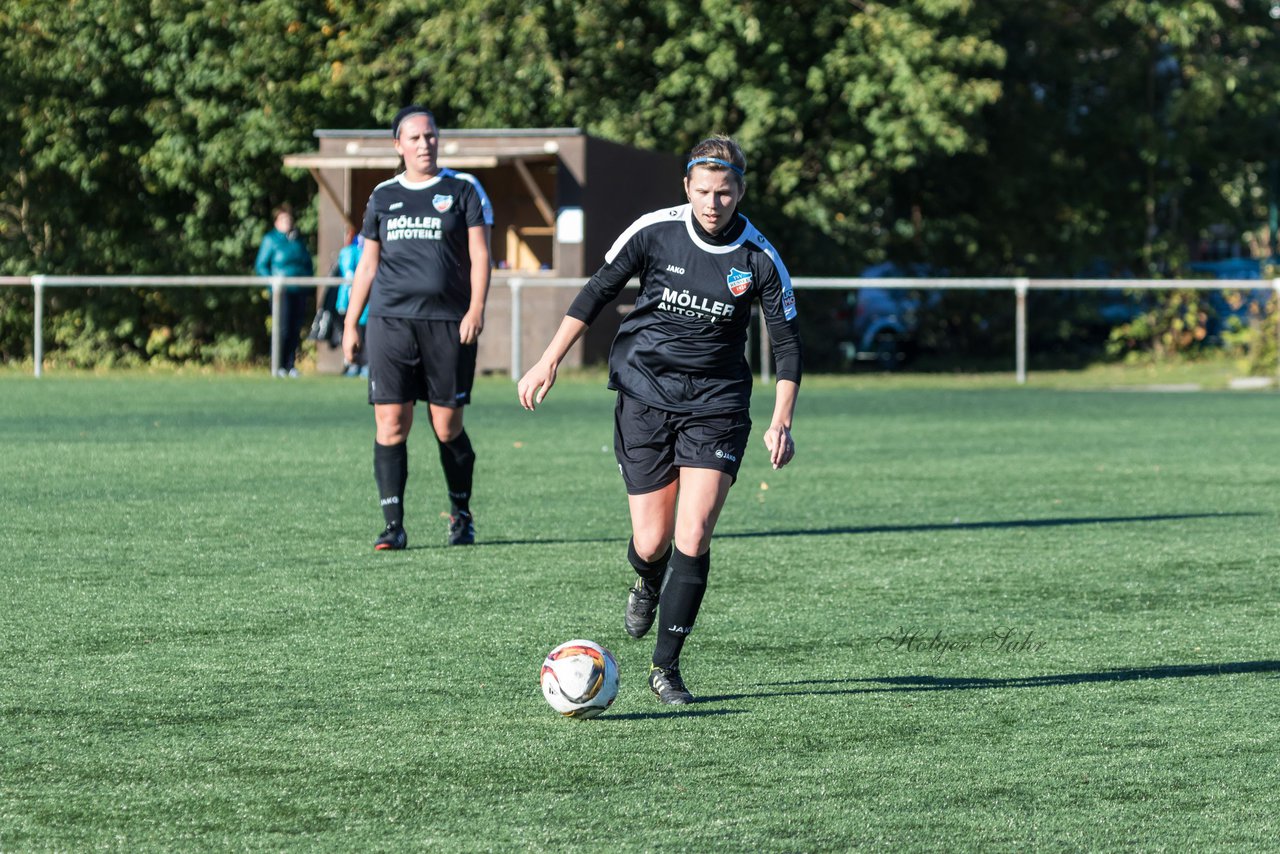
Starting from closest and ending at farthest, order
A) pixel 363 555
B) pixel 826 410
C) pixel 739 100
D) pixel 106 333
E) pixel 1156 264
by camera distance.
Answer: pixel 363 555 → pixel 826 410 → pixel 739 100 → pixel 106 333 → pixel 1156 264

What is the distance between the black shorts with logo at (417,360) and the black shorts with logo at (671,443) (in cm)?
284

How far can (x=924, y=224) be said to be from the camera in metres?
30.3

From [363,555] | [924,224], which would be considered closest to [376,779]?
[363,555]

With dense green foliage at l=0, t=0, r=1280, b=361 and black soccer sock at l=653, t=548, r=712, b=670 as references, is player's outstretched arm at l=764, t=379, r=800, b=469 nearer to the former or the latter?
black soccer sock at l=653, t=548, r=712, b=670

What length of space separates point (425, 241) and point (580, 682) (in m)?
3.90

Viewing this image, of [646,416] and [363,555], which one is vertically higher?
[646,416]

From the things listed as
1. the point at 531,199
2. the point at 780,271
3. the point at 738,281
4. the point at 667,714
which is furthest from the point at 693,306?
the point at 531,199

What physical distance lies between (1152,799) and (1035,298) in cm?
2509

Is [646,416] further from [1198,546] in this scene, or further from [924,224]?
[924,224]

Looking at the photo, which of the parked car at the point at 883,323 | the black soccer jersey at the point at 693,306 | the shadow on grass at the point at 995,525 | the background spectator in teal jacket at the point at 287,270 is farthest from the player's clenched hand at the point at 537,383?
the parked car at the point at 883,323

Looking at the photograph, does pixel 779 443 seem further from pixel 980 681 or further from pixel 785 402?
pixel 980 681

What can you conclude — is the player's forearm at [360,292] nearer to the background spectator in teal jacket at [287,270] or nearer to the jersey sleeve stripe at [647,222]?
the jersey sleeve stripe at [647,222]

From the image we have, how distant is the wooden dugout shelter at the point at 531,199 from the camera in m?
23.4

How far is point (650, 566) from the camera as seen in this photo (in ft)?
20.5
